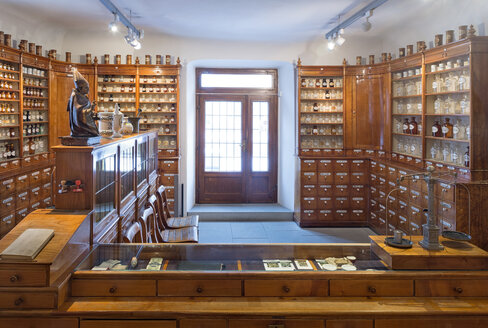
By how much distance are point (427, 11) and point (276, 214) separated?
414 centimetres

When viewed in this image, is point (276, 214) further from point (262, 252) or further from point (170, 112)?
point (262, 252)

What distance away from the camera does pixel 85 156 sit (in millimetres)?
2729

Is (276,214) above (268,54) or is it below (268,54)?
below

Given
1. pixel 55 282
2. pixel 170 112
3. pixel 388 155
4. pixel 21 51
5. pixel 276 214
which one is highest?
pixel 21 51

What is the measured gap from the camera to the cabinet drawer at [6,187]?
5.41 m

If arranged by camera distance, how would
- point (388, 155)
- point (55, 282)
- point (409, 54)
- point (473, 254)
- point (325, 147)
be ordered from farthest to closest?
point (325, 147), point (388, 155), point (409, 54), point (473, 254), point (55, 282)

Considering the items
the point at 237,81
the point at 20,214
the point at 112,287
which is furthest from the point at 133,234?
the point at 237,81

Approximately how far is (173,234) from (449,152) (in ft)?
11.8

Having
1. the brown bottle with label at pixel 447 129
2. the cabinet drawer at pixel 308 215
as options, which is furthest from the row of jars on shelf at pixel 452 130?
the cabinet drawer at pixel 308 215

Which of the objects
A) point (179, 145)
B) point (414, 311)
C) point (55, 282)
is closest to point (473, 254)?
point (414, 311)

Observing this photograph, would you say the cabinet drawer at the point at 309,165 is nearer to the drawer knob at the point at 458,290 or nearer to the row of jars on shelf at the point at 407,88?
the row of jars on shelf at the point at 407,88

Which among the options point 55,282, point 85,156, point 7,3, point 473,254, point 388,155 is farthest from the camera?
point 388,155

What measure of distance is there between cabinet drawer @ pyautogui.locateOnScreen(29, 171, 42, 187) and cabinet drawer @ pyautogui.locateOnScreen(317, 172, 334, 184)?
14.6 feet

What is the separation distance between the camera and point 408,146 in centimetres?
659
